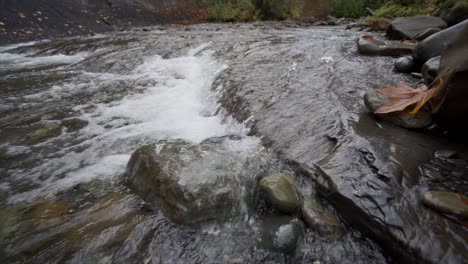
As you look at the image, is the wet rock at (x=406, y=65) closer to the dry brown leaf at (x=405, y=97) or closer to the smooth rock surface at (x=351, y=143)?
the smooth rock surface at (x=351, y=143)

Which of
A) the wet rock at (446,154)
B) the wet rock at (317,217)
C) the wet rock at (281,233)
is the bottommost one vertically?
the wet rock at (281,233)

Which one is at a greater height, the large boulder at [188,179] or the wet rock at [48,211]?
the large boulder at [188,179]

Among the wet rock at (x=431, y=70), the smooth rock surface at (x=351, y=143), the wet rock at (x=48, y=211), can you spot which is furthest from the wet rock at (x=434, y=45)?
the wet rock at (x=48, y=211)

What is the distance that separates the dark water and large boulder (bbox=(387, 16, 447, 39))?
0.99 metres

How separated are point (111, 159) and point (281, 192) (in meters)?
1.82

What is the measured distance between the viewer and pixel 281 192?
220 centimetres

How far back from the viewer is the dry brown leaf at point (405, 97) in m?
2.55

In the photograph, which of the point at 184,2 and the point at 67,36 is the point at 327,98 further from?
the point at 184,2

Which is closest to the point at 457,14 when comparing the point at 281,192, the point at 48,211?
the point at 281,192

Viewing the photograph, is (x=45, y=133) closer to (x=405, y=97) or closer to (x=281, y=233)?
(x=281, y=233)

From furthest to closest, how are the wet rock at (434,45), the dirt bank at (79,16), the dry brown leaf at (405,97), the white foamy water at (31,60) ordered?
the dirt bank at (79,16) < the white foamy water at (31,60) < the wet rock at (434,45) < the dry brown leaf at (405,97)

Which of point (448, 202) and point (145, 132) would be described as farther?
point (145, 132)

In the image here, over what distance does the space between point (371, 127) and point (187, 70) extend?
161 inches

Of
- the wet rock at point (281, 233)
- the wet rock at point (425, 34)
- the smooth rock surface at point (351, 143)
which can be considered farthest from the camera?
the wet rock at point (425, 34)
